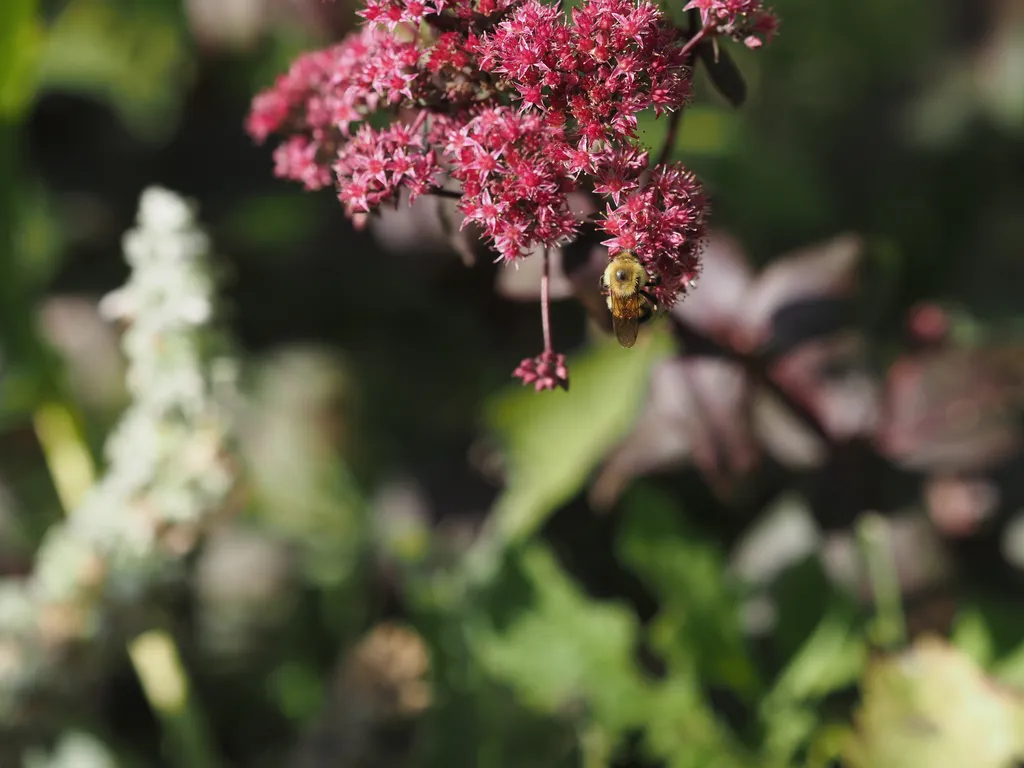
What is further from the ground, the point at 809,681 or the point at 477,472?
the point at 477,472

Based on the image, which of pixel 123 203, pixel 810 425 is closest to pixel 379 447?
pixel 123 203

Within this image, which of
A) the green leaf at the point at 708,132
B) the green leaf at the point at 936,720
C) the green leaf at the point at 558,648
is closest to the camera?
the green leaf at the point at 936,720

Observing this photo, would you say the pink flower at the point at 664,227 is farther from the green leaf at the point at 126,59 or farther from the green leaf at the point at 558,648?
the green leaf at the point at 126,59

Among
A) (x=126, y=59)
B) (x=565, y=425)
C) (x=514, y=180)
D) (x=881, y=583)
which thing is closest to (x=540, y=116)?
(x=514, y=180)

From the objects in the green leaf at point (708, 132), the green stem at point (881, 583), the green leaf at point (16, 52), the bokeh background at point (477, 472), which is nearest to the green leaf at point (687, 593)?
the bokeh background at point (477, 472)

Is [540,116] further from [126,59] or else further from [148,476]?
[126,59]

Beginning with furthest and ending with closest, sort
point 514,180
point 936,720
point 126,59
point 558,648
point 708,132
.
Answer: point 126,59, point 708,132, point 558,648, point 936,720, point 514,180
